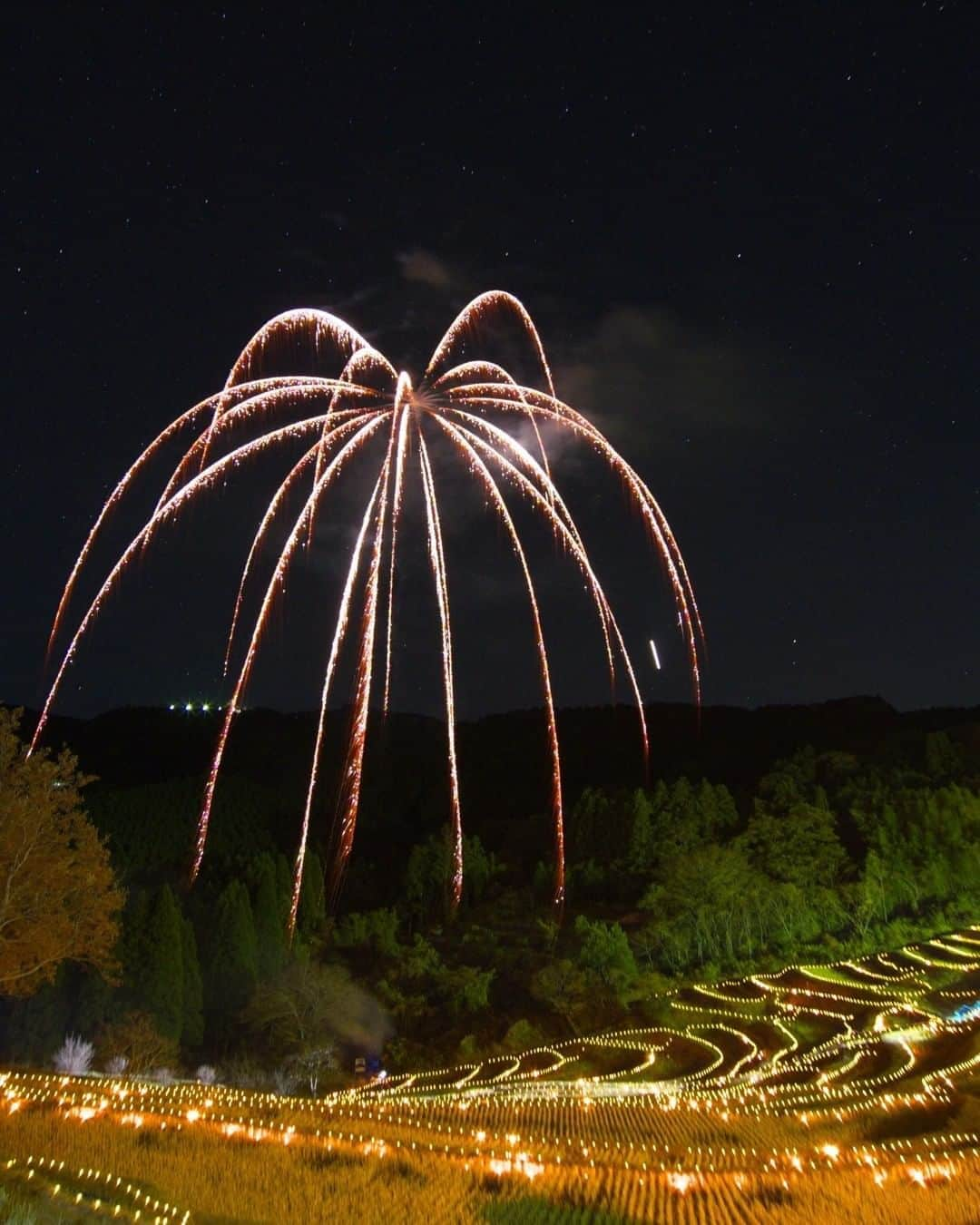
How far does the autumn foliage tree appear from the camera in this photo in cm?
2316

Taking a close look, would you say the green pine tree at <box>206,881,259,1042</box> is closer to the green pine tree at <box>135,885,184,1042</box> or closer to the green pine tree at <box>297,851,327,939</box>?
the green pine tree at <box>135,885,184,1042</box>

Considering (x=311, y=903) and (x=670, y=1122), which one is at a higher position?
(x=311, y=903)

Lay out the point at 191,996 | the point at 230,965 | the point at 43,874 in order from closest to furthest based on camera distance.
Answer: the point at 43,874
the point at 191,996
the point at 230,965

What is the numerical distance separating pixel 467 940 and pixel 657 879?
13.5m

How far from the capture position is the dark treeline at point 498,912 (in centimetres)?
4356

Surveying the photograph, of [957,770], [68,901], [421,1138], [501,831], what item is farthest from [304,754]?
[421,1138]

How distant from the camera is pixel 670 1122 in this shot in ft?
54.4

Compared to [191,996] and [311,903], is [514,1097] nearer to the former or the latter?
[191,996]

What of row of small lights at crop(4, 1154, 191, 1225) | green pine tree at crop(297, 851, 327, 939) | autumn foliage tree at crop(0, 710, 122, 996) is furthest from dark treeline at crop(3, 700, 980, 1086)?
row of small lights at crop(4, 1154, 191, 1225)

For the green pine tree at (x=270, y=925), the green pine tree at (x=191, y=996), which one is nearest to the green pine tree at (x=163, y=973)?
the green pine tree at (x=191, y=996)

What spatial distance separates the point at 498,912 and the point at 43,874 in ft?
144

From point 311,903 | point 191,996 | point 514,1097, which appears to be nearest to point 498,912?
point 311,903

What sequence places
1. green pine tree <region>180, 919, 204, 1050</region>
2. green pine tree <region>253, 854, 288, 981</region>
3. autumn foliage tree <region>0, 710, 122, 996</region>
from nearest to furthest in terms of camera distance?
autumn foliage tree <region>0, 710, 122, 996</region>, green pine tree <region>180, 919, 204, 1050</region>, green pine tree <region>253, 854, 288, 981</region>

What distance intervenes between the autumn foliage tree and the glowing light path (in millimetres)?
6110
